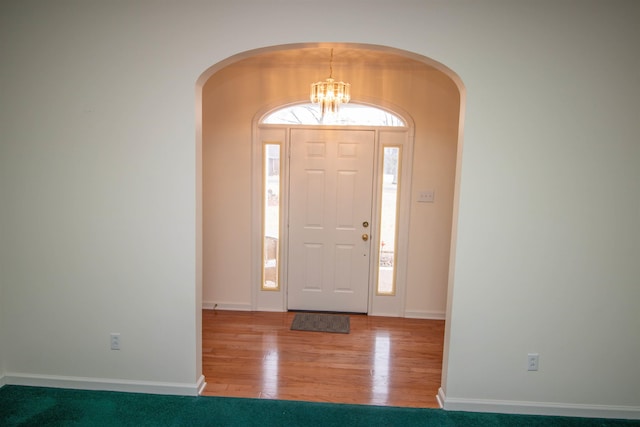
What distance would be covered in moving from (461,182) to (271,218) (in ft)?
7.63

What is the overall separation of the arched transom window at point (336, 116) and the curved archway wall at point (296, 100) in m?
0.14

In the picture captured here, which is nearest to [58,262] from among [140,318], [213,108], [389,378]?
[140,318]

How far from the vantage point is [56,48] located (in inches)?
97.8

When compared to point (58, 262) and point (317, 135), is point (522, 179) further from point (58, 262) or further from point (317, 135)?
point (58, 262)

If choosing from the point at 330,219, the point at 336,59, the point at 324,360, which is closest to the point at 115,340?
the point at 324,360

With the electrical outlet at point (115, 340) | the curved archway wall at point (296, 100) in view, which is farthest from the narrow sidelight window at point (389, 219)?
the electrical outlet at point (115, 340)

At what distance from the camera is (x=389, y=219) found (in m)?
4.18

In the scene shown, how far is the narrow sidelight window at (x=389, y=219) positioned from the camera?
13.4 feet

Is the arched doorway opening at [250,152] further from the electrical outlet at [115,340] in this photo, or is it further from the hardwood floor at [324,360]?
the electrical outlet at [115,340]

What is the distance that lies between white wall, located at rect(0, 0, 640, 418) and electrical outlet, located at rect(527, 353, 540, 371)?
4 centimetres

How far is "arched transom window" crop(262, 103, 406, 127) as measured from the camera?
4.07 m

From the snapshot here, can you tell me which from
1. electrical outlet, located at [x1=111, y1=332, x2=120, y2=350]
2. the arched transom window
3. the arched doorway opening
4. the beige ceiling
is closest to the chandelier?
the beige ceiling

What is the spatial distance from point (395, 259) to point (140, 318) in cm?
259

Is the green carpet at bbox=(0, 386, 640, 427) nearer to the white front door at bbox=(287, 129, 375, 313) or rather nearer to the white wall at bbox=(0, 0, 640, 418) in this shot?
the white wall at bbox=(0, 0, 640, 418)
